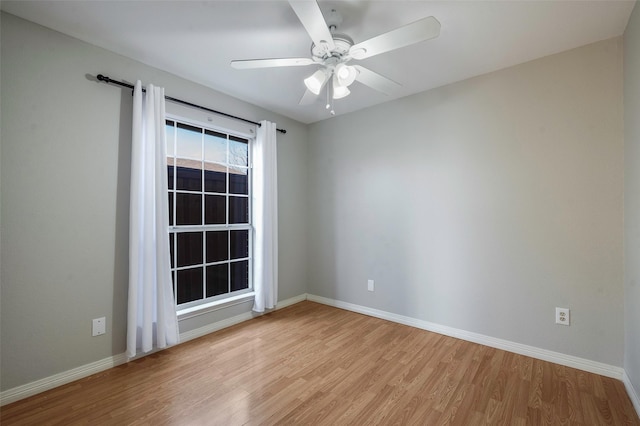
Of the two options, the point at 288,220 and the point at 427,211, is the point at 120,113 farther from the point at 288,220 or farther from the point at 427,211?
the point at 427,211

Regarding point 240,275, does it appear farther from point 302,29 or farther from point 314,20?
point 314,20

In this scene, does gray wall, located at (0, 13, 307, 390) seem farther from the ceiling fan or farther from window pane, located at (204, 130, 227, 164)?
the ceiling fan

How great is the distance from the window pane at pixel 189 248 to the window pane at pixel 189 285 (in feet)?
0.30

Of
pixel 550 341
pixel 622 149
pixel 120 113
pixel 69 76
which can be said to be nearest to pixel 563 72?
pixel 622 149

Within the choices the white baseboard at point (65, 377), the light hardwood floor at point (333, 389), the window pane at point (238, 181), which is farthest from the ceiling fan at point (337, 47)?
the white baseboard at point (65, 377)

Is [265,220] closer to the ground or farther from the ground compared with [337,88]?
closer to the ground

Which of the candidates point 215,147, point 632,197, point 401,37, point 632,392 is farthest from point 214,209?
point 632,392

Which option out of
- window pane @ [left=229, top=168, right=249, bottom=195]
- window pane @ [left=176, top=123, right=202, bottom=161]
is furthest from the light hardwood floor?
window pane @ [left=176, top=123, right=202, bottom=161]

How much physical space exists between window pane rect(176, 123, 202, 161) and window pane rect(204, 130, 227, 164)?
76 mm

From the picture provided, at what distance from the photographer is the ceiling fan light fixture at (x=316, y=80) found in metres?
2.07

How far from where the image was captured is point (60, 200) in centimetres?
212

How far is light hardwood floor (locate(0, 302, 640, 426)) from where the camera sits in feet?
5.84

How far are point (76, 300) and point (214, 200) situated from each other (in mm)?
1455

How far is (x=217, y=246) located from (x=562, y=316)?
3243 millimetres
